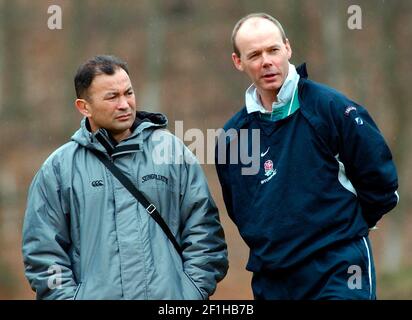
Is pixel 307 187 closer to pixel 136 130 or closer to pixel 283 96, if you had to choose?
pixel 283 96

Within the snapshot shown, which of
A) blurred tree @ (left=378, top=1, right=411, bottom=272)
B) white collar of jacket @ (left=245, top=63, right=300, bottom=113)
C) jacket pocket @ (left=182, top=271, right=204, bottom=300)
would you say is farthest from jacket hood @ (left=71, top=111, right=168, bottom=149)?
blurred tree @ (left=378, top=1, right=411, bottom=272)

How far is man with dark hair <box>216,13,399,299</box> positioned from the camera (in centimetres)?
539

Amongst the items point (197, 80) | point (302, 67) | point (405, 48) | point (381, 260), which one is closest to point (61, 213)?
point (302, 67)

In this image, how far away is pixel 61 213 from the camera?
5.64 metres

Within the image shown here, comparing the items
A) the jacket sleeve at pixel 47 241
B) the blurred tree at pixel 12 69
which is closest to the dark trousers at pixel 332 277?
the jacket sleeve at pixel 47 241

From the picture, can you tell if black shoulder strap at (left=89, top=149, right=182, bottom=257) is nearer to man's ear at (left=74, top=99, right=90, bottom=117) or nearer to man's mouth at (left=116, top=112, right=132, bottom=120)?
man's mouth at (left=116, top=112, right=132, bottom=120)

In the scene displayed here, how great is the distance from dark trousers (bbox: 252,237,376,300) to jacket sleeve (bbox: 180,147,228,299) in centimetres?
39

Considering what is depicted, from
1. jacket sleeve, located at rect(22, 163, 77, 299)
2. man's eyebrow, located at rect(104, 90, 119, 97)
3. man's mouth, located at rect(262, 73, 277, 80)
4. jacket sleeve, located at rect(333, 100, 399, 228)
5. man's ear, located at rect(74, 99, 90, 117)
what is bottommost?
jacket sleeve, located at rect(22, 163, 77, 299)

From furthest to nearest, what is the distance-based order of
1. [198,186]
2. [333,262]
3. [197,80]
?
[197,80] < [198,186] < [333,262]

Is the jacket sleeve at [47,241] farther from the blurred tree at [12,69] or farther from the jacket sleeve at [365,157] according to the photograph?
the blurred tree at [12,69]

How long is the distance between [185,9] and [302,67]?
21.6 metres

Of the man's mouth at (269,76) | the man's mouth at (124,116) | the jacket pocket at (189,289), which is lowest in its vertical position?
the jacket pocket at (189,289)

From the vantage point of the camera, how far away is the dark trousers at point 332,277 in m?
5.36
